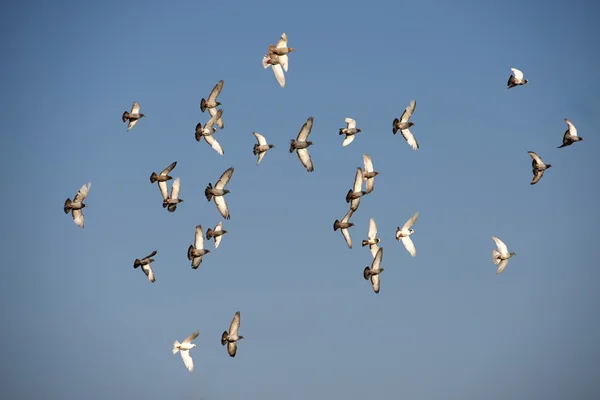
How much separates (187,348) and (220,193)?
9.60 meters

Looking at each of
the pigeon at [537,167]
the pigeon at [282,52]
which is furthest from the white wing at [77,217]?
the pigeon at [537,167]

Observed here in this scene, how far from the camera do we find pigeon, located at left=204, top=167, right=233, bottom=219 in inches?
3248

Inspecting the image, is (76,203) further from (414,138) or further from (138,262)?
(414,138)

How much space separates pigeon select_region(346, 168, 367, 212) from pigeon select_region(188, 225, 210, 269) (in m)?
9.35

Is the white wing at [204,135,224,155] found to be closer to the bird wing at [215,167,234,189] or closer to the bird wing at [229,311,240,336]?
the bird wing at [215,167,234,189]

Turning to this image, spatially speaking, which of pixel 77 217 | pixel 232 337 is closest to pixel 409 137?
pixel 232 337

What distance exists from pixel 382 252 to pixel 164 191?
1403cm

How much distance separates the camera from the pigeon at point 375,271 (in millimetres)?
84875

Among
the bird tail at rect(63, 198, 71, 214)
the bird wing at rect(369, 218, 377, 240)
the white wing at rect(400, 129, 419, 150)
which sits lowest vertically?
the bird wing at rect(369, 218, 377, 240)

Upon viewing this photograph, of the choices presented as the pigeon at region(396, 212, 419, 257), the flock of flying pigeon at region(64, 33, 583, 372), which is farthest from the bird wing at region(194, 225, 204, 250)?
the pigeon at region(396, 212, 419, 257)

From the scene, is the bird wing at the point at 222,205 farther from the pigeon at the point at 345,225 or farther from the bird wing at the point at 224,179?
the pigeon at the point at 345,225

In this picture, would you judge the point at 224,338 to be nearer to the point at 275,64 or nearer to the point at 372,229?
the point at 372,229

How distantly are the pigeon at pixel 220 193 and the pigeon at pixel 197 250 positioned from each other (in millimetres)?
3038

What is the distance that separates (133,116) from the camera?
85.9 m
